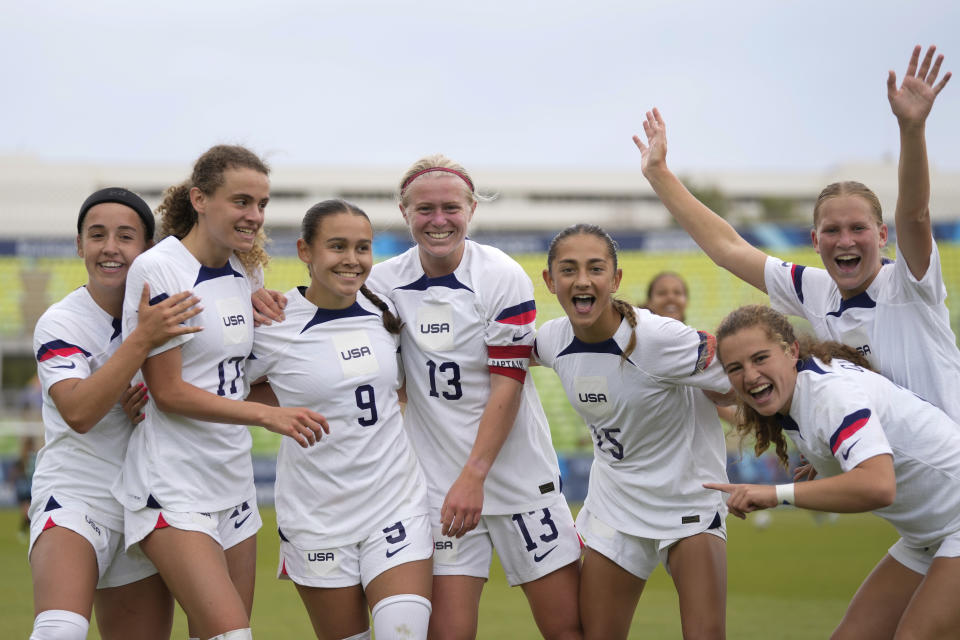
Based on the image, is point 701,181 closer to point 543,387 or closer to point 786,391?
point 543,387

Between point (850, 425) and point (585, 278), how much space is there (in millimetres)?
1309

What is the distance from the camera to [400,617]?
14.2 feet

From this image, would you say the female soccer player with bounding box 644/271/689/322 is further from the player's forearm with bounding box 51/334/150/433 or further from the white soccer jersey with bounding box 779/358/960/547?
the player's forearm with bounding box 51/334/150/433

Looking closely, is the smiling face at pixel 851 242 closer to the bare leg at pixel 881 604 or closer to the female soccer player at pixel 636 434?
the female soccer player at pixel 636 434

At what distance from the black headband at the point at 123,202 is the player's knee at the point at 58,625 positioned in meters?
1.71

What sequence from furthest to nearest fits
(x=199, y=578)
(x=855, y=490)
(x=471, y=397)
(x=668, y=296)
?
(x=668, y=296) < (x=471, y=397) < (x=199, y=578) < (x=855, y=490)

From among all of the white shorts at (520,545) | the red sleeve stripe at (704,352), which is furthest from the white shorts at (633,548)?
the red sleeve stripe at (704,352)

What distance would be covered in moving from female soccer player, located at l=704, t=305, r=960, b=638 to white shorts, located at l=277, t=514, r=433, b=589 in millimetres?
1372

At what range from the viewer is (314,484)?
4.54 m

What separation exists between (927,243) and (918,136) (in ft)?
1.45

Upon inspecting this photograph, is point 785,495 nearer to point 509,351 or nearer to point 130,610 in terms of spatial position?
point 509,351

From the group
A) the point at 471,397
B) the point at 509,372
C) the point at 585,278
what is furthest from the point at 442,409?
the point at 585,278

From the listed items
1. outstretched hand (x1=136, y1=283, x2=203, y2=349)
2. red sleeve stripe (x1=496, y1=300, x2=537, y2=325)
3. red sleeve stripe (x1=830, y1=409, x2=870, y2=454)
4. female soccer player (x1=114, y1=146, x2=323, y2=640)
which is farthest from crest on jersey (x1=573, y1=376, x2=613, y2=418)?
outstretched hand (x1=136, y1=283, x2=203, y2=349)

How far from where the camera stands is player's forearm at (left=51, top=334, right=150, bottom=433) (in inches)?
165
